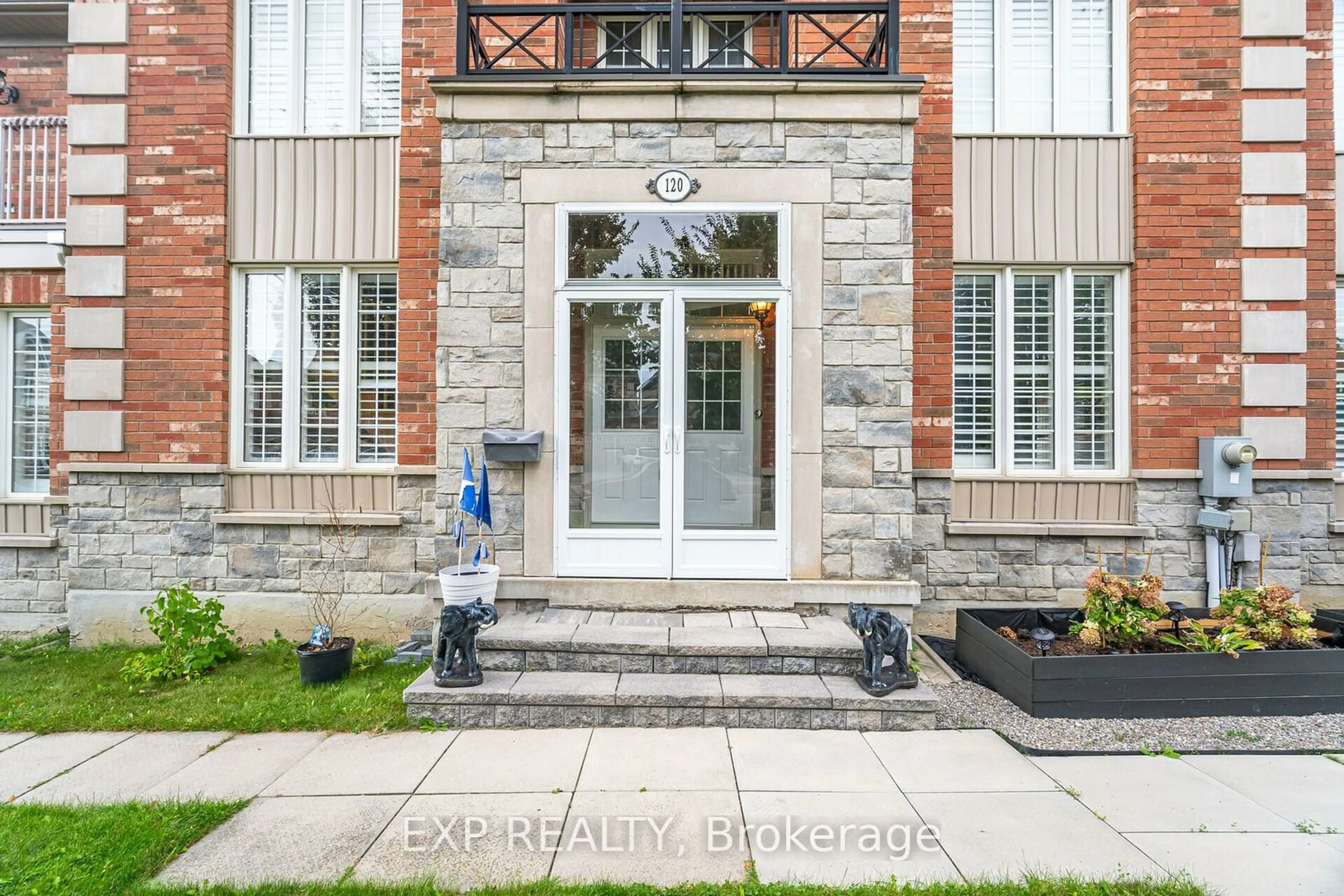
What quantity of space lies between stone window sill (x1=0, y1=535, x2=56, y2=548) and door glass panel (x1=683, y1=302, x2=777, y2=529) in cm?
634

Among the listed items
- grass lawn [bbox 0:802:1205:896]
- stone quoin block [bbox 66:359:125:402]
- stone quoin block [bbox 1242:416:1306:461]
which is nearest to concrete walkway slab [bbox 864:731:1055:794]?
grass lawn [bbox 0:802:1205:896]

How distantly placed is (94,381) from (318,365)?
200 centimetres

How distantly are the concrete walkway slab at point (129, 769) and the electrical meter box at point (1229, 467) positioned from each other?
8052 millimetres

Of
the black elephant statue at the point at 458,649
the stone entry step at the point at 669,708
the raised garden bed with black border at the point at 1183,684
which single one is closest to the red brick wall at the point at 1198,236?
Answer: the raised garden bed with black border at the point at 1183,684

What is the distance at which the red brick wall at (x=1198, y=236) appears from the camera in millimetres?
5980

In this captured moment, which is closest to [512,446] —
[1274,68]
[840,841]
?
[840,841]

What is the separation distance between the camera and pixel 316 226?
20.6 feet

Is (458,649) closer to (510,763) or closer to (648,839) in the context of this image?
(510,763)

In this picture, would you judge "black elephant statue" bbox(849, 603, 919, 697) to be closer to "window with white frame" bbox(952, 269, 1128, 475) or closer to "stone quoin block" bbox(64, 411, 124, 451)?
"window with white frame" bbox(952, 269, 1128, 475)

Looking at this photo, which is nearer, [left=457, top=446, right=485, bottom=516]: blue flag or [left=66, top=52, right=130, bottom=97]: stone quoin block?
[left=457, top=446, right=485, bottom=516]: blue flag

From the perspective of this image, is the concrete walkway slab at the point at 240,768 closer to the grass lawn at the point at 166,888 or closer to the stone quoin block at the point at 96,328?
the grass lawn at the point at 166,888

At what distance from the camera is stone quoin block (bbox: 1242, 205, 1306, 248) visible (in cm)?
595

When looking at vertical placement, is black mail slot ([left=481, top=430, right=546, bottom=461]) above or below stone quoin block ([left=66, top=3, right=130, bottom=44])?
below

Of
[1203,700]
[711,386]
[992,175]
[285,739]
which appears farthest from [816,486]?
[285,739]
